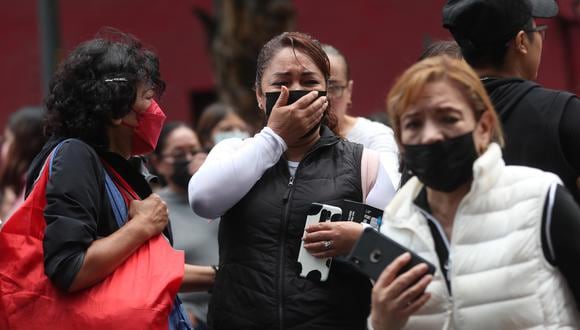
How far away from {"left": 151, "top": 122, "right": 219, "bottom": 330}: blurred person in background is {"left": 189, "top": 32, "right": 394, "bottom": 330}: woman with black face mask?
169 centimetres

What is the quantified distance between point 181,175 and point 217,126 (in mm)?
1270

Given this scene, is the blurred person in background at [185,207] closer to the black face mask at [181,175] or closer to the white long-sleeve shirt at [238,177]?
the black face mask at [181,175]

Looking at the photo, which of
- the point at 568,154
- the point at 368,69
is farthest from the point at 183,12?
the point at 568,154

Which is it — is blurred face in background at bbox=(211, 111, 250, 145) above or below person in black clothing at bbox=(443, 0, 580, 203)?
below

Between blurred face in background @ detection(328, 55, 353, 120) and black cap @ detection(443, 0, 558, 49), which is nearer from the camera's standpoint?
black cap @ detection(443, 0, 558, 49)

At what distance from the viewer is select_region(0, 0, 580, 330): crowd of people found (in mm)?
2994

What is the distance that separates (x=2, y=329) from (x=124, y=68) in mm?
1067

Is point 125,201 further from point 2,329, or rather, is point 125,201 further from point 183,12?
point 183,12

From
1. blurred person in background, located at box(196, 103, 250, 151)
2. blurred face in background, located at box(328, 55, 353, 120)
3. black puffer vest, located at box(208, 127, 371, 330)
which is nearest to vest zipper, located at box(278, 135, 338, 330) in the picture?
black puffer vest, located at box(208, 127, 371, 330)

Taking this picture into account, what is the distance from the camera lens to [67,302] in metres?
3.90

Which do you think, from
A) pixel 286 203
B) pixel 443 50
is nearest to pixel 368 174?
pixel 286 203

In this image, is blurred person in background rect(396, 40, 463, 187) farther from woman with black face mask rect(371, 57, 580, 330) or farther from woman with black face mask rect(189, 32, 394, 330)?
woman with black face mask rect(371, 57, 580, 330)

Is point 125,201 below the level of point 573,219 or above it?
below

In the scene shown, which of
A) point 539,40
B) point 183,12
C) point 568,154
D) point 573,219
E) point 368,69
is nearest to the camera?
point 573,219
